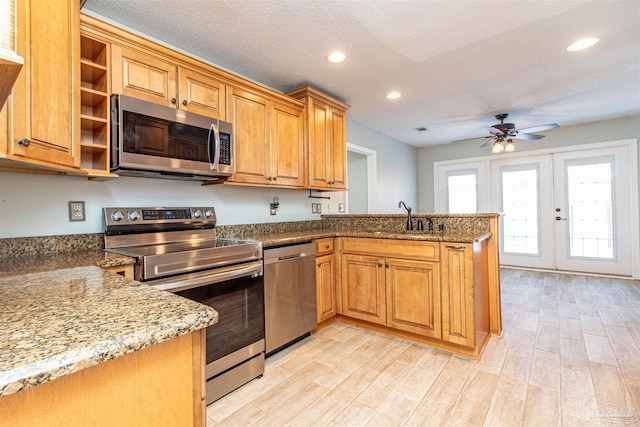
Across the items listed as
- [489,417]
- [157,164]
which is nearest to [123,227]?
[157,164]

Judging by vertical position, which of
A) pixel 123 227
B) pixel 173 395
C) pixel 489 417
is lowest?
pixel 489 417

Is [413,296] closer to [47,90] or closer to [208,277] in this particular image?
[208,277]

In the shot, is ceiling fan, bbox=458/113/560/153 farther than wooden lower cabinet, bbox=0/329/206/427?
Yes

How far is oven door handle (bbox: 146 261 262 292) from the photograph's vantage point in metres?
1.59

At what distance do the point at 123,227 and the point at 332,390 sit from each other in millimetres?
1668

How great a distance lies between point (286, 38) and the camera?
2.24 metres

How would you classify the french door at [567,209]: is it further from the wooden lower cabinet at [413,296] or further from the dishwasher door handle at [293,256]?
the dishwasher door handle at [293,256]

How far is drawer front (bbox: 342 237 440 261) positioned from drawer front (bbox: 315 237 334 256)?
12cm

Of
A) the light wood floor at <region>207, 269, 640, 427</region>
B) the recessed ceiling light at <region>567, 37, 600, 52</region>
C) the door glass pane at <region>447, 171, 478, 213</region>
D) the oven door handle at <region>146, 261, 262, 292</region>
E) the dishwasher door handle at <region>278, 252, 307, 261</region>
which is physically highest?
the recessed ceiling light at <region>567, 37, 600, 52</region>

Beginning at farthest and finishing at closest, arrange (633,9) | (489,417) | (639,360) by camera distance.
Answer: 1. (639,360)
2. (633,9)
3. (489,417)

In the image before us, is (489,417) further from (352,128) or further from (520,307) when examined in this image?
(352,128)

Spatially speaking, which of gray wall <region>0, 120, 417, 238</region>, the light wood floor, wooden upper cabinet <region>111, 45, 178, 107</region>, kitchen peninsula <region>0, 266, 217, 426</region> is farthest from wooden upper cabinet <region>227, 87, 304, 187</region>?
kitchen peninsula <region>0, 266, 217, 426</region>

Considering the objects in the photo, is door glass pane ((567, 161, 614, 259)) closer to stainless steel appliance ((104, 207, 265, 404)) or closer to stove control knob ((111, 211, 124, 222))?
stainless steel appliance ((104, 207, 265, 404))

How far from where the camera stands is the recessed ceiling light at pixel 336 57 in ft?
8.05
